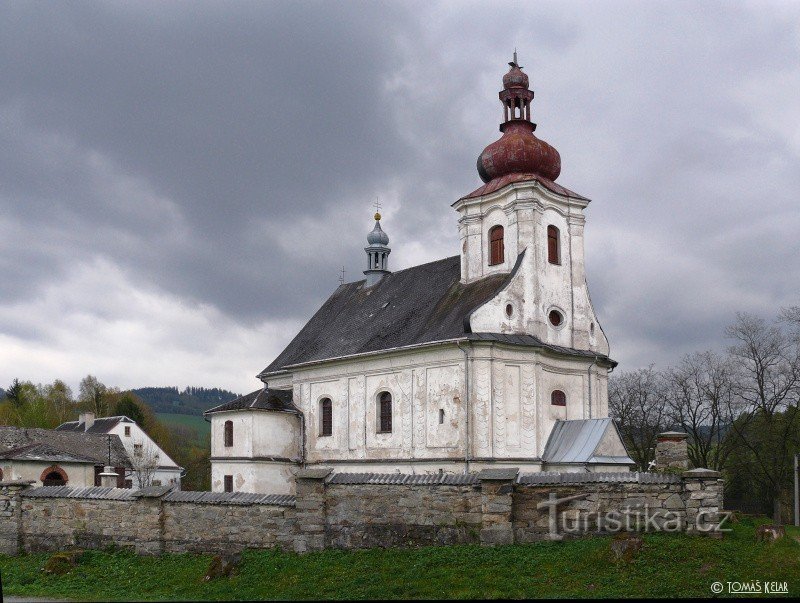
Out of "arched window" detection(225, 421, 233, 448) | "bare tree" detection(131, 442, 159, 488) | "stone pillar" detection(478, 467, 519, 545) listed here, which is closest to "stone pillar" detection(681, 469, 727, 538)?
"stone pillar" detection(478, 467, 519, 545)

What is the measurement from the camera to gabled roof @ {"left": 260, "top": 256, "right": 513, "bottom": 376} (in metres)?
31.6

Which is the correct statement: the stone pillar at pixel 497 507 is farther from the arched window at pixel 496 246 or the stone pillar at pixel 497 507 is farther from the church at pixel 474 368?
the arched window at pixel 496 246

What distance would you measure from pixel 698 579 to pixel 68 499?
1470cm

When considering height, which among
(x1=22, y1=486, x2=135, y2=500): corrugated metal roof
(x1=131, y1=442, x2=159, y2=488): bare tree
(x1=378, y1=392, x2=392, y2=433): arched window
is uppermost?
(x1=378, y1=392, x2=392, y2=433): arched window

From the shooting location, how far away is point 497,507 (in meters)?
17.0

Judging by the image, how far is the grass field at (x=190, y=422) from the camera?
117938 millimetres

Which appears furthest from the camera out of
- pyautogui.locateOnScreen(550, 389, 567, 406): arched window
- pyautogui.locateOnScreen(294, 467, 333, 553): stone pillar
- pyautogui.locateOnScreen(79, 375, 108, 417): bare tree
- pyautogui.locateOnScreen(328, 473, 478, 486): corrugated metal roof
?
pyautogui.locateOnScreen(79, 375, 108, 417): bare tree

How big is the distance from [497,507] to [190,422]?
395 feet

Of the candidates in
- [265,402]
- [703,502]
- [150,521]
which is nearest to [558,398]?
[265,402]

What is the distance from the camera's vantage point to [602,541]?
1608 cm

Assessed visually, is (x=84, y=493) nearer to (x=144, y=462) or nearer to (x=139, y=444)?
(x=144, y=462)

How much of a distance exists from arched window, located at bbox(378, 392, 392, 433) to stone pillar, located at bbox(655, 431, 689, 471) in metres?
11.3

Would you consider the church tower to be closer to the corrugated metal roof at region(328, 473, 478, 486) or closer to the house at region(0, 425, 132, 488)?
the corrugated metal roof at region(328, 473, 478, 486)

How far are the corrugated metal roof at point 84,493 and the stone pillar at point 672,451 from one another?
13975 millimetres
